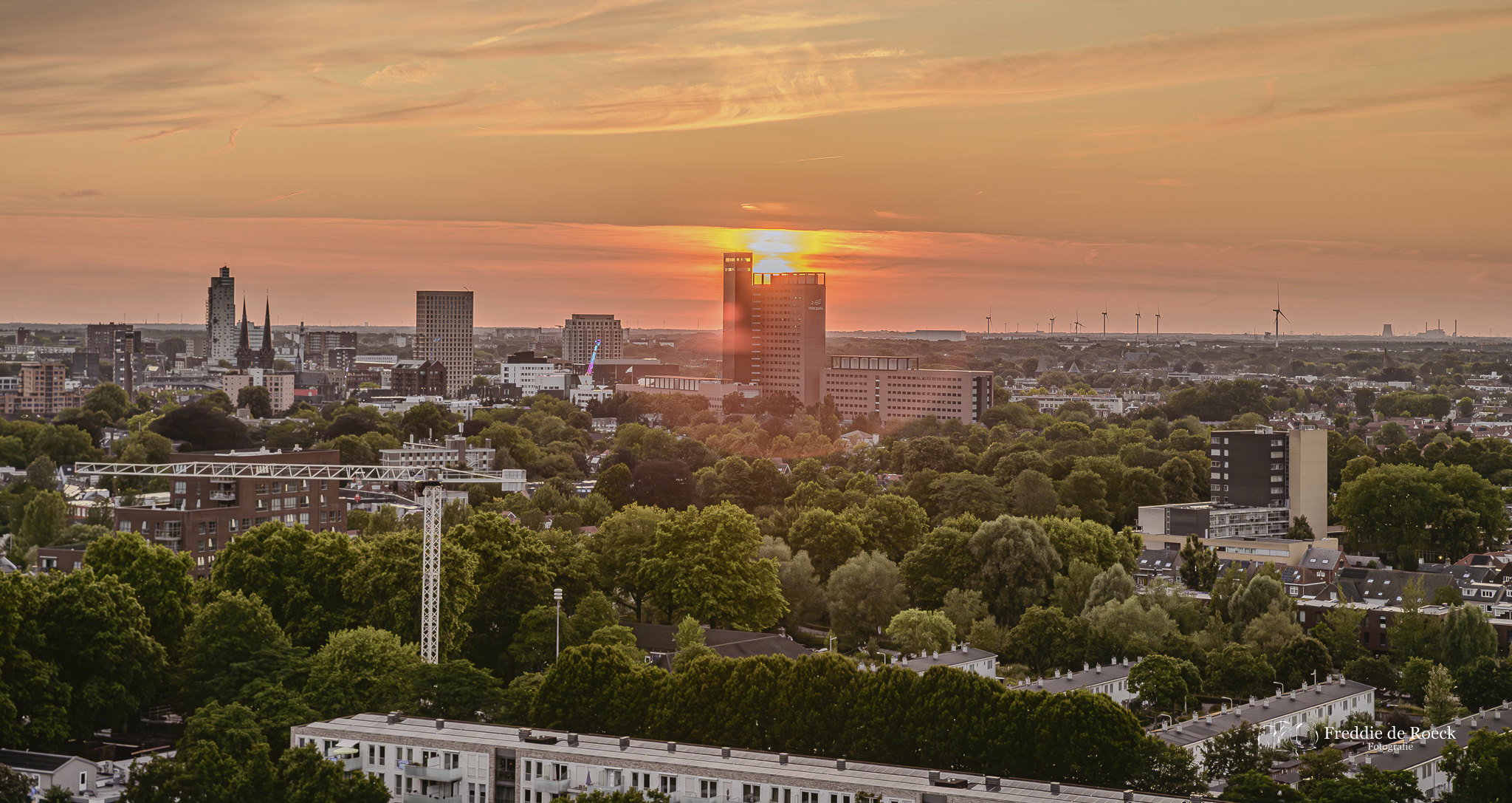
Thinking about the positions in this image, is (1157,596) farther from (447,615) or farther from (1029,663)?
(447,615)

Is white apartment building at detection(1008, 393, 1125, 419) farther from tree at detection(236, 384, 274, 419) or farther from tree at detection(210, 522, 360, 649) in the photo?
tree at detection(210, 522, 360, 649)

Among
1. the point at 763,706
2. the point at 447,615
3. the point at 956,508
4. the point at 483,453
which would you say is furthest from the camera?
the point at 483,453

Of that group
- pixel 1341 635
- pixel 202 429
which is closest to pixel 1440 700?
pixel 1341 635

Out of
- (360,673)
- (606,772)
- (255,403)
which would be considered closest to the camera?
(606,772)

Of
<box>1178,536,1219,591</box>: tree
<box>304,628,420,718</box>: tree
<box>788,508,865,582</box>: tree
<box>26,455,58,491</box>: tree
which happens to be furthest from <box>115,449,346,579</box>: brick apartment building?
<box>1178,536,1219,591</box>: tree

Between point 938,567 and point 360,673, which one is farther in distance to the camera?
point 938,567

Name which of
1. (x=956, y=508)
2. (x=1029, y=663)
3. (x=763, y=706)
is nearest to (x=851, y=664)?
(x=763, y=706)

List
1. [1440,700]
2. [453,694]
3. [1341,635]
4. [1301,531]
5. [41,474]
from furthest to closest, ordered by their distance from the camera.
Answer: [41,474] < [1301,531] < [1341,635] < [1440,700] < [453,694]

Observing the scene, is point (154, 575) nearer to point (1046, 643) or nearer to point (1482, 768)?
point (1046, 643)
